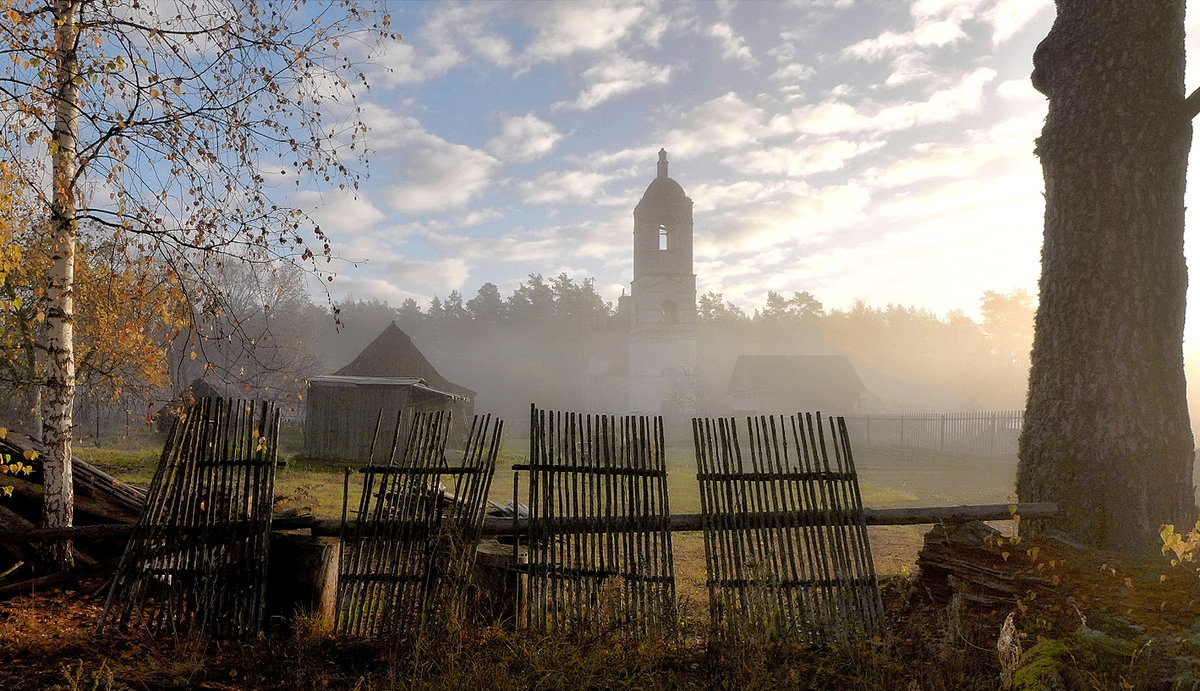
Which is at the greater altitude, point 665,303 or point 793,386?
point 665,303

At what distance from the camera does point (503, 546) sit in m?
6.21

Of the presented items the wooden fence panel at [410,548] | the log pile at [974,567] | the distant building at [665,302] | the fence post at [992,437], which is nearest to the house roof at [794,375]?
the distant building at [665,302]

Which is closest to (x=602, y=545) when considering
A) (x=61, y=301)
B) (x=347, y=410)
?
(x=61, y=301)

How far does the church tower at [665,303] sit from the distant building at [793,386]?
18.8 feet

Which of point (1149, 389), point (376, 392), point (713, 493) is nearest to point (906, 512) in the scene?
point (713, 493)

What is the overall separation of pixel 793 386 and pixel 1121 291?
3940 centimetres

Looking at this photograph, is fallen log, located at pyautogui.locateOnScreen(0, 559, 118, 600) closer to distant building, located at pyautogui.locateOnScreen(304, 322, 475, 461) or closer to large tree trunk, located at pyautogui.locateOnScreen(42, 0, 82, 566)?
large tree trunk, located at pyautogui.locateOnScreen(42, 0, 82, 566)

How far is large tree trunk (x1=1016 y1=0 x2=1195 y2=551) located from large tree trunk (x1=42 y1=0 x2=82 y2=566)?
9079 mm

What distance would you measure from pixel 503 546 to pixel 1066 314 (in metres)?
5.65

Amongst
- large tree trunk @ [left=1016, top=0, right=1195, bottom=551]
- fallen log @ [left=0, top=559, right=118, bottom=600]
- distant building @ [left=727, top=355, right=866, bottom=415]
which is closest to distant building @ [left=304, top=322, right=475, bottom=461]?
fallen log @ [left=0, top=559, right=118, bottom=600]

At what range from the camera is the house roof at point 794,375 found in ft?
146

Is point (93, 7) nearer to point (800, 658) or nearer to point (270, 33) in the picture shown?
point (270, 33)

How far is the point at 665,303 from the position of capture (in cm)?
4009

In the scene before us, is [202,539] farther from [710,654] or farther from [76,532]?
[710,654]
